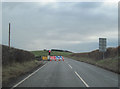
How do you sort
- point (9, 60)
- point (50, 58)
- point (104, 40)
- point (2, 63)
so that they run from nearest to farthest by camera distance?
point (2, 63) → point (9, 60) → point (104, 40) → point (50, 58)

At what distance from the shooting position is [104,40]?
31016 mm

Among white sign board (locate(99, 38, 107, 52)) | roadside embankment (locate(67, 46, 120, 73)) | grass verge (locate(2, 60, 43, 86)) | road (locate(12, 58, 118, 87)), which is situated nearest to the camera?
road (locate(12, 58, 118, 87))

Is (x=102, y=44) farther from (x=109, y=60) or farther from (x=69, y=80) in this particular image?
(x=69, y=80)

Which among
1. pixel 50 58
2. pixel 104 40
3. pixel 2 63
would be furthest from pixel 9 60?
pixel 50 58

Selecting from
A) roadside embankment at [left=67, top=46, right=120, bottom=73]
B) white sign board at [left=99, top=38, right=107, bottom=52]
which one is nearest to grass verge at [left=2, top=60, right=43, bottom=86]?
roadside embankment at [left=67, top=46, right=120, bottom=73]

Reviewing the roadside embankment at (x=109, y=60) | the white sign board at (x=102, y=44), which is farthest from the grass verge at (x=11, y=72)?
the white sign board at (x=102, y=44)

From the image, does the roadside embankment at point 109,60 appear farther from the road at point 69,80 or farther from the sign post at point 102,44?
the road at point 69,80

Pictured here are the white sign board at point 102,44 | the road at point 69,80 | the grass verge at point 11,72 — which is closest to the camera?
the road at point 69,80

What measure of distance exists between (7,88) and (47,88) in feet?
6.71

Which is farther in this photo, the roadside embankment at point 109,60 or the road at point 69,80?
the roadside embankment at point 109,60

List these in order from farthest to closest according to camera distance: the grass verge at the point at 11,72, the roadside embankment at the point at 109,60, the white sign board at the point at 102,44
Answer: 1. the white sign board at the point at 102,44
2. the roadside embankment at the point at 109,60
3. the grass verge at the point at 11,72

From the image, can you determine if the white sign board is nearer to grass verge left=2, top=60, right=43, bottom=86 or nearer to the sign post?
the sign post

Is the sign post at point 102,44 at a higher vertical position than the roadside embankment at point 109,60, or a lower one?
higher

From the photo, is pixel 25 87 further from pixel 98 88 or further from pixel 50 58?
pixel 50 58
